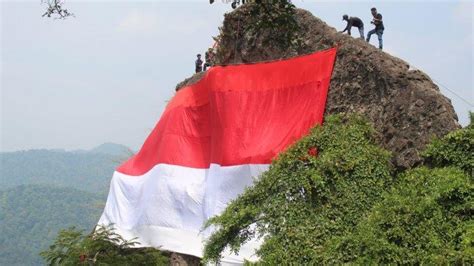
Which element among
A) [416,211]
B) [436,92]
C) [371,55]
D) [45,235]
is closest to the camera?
[416,211]

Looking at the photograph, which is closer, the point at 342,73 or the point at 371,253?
the point at 371,253

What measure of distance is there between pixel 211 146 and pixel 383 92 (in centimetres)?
406

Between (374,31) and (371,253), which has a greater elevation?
(374,31)

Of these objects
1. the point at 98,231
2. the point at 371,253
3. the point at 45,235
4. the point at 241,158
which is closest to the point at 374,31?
the point at 241,158

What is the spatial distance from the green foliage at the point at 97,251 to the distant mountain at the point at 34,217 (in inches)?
4224

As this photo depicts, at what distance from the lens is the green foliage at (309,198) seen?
880cm

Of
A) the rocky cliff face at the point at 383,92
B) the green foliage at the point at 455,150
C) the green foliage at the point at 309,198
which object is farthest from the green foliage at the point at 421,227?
the rocky cliff face at the point at 383,92

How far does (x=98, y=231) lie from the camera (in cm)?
1388

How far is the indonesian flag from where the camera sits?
11039mm

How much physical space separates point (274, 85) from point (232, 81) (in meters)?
1.08

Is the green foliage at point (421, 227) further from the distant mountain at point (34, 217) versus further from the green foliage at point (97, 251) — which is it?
the distant mountain at point (34, 217)

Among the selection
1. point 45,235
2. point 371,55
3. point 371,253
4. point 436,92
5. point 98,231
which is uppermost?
point 371,55

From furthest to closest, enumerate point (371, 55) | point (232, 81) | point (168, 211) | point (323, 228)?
1. point (168, 211)
2. point (232, 81)
3. point (371, 55)
4. point (323, 228)

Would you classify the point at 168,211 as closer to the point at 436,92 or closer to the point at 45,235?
the point at 436,92
